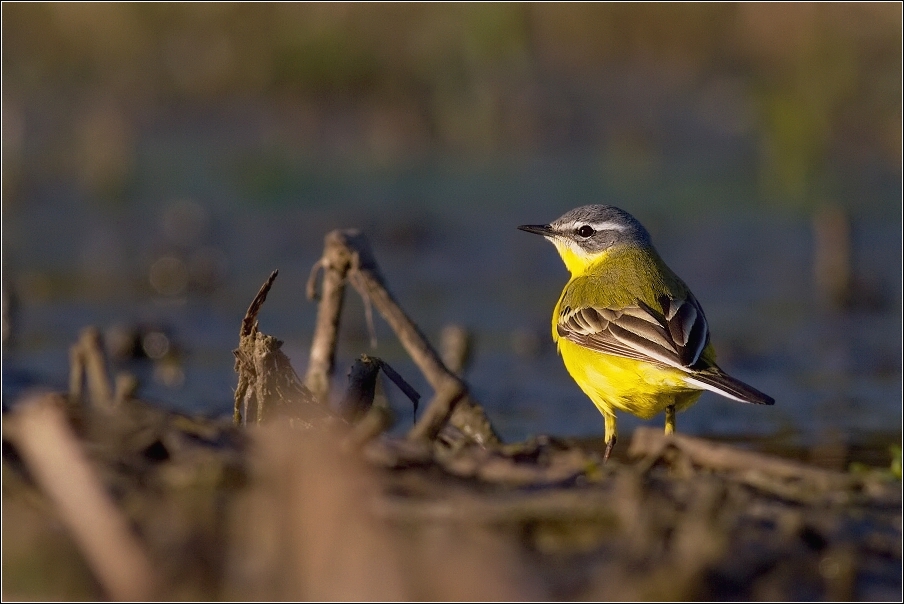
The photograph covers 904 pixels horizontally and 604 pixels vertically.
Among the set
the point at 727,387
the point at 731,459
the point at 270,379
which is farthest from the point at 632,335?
the point at 270,379

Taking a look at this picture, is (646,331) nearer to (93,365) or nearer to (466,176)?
(93,365)

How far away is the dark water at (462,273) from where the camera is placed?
10.8 meters

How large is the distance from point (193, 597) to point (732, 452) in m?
2.28

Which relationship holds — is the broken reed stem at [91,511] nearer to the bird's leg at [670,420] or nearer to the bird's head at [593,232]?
the bird's leg at [670,420]

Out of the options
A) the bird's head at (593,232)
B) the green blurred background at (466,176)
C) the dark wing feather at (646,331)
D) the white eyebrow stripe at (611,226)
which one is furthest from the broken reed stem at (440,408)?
the green blurred background at (466,176)

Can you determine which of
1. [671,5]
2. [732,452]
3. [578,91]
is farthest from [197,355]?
[671,5]

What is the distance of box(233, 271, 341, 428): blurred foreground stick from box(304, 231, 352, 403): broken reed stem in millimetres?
1209

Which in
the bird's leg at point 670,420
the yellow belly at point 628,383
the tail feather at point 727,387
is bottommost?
the bird's leg at point 670,420

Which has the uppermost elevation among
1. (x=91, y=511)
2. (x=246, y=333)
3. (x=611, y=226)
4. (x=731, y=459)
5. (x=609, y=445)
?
(x=611, y=226)

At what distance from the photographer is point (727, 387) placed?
23.2 feet

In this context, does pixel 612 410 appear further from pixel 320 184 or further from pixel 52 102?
pixel 52 102

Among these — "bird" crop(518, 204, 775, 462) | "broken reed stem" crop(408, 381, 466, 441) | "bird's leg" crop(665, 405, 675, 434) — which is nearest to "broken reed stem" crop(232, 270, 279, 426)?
"broken reed stem" crop(408, 381, 466, 441)

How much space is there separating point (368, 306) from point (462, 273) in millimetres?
7061

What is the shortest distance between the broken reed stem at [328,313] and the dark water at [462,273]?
1.66 metres
